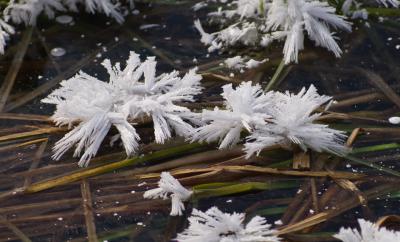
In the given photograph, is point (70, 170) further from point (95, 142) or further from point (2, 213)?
point (2, 213)

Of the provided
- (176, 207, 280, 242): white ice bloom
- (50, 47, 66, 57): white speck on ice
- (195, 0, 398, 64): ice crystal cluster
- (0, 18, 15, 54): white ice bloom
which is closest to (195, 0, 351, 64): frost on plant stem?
(195, 0, 398, 64): ice crystal cluster

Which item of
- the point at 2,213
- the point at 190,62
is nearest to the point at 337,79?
the point at 190,62

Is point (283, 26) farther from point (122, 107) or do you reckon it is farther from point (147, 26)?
point (122, 107)

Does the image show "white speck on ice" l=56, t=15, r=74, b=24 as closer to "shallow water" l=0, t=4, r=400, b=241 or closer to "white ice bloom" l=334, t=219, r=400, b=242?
"shallow water" l=0, t=4, r=400, b=241

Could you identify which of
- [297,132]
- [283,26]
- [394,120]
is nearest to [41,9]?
[283,26]

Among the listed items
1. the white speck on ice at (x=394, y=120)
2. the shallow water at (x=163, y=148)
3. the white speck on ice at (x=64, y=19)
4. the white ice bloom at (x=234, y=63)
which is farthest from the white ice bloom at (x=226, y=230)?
the white speck on ice at (x=64, y=19)
